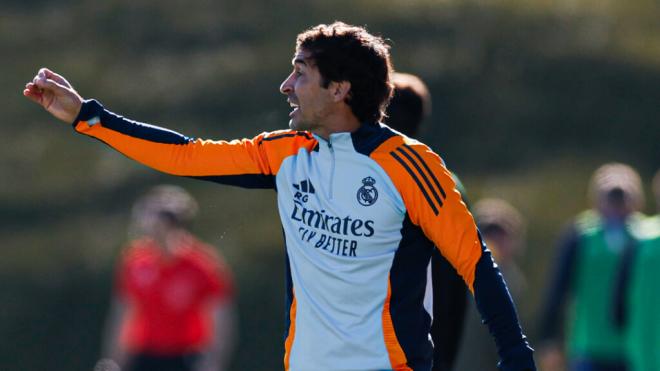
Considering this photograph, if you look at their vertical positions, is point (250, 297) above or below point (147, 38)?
below

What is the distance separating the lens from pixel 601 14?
11.9m

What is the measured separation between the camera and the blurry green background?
11.2 meters

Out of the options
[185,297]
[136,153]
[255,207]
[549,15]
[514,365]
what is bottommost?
[514,365]

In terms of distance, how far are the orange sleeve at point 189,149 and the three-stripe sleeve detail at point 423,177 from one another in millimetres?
356

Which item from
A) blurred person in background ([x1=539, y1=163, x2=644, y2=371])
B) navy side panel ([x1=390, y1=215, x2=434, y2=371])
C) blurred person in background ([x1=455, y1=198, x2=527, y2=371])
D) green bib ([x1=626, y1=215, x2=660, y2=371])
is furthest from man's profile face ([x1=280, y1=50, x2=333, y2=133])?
blurred person in background ([x1=539, y1=163, x2=644, y2=371])

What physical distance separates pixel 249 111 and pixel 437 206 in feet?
24.4

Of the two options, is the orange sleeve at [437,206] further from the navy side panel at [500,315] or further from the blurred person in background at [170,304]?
the blurred person in background at [170,304]

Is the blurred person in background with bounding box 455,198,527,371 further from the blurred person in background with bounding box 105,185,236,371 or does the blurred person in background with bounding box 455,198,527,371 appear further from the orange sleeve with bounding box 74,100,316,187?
the orange sleeve with bounding box 74,100,316,187

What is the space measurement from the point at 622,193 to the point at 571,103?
397cm

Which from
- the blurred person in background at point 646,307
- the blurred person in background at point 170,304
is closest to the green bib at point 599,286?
the blurred person in background at point 646,307

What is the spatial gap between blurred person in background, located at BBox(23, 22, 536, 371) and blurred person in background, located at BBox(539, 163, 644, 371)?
12.2 ft

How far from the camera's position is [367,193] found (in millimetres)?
4008

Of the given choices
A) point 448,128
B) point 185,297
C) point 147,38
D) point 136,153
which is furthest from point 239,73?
point 136,153

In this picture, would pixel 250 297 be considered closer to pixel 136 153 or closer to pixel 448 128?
pixel 448 128
